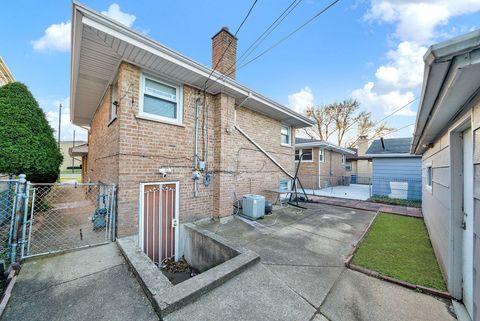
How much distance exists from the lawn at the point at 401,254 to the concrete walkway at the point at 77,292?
391 centimetres

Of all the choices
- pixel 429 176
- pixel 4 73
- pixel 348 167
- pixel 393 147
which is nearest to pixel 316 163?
pixel 393 147

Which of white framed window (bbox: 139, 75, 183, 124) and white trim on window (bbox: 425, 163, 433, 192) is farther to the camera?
white trim on window (bbox: 425, 163, 433, 192)

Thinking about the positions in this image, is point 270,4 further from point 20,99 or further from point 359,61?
point 20,99

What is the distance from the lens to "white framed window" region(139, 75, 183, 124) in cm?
462

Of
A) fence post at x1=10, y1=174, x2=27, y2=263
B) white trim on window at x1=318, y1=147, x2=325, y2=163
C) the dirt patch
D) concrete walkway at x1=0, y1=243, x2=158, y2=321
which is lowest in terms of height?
the dirt patch

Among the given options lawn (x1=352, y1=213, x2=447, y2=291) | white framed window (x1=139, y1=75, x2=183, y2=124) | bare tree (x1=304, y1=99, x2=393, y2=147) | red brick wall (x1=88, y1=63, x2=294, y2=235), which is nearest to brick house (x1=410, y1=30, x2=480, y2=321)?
lawn (x1=352, y1=213, x2=447, y2=291)

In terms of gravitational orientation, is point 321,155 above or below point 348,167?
above

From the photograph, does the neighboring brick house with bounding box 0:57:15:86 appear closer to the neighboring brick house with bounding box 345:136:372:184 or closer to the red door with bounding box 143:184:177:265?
the red door with bounding box 143:184:177:265

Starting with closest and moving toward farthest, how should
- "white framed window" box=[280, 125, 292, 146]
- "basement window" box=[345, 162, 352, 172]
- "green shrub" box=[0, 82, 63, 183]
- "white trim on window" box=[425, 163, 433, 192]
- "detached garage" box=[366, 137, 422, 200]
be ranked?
"white trim on window" box=[425, 163, 433, 192]
"green shrub" box=[0, 82, 63, 183]
"white framed window" box=[280, 125, 292, 146]
"detached garage" box=[366, 137, 422, 200]
"basement window" box=[345, 162, 352, 172]

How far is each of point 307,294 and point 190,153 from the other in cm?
433

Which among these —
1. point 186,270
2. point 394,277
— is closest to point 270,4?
point 394,277

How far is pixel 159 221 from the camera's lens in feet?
15.8

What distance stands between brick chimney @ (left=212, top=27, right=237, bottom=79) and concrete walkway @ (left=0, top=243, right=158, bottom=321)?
249 inches

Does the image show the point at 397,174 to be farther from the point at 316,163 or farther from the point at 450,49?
the point at 450,49
